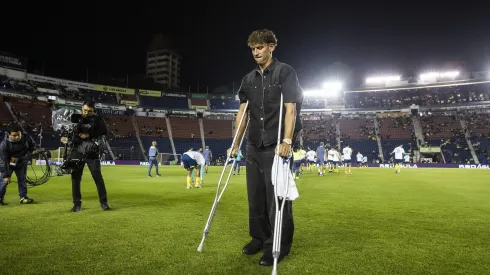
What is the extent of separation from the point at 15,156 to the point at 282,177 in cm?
756

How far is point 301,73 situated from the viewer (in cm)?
6850

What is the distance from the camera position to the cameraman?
7387 millimetres

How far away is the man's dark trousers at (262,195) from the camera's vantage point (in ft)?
11.9

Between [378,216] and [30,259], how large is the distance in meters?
5.87

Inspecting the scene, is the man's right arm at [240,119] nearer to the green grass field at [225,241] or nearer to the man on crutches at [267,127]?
the man on crutches at [267,127]

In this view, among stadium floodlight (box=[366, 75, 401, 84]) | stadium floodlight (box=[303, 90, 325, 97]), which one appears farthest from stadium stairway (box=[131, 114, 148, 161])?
stadium floodlight (box=[366, 75, 401, 84])

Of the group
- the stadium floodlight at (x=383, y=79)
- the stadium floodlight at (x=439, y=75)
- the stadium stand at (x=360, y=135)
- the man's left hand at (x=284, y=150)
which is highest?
the stadium floodlight at (x=383, y=79)

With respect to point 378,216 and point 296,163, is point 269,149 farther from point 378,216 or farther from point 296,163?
point 296,163

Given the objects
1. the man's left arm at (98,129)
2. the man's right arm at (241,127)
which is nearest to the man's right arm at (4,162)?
the man's left arm at (98,129)

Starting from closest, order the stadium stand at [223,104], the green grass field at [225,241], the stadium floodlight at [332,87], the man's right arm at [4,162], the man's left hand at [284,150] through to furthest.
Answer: the green grass field at [225,241], the man's left hand at [284,150], the man's right arm at [4,162], the stadium floodlight at [332,87], the stadium stand at [223,104]

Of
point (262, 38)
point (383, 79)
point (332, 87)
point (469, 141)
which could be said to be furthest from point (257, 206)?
point (383, 79)

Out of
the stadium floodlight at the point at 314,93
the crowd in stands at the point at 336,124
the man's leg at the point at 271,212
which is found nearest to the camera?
the man's leg at the point at 271,212

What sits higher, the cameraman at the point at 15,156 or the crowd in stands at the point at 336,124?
the crowd in stands at the point at 336,124

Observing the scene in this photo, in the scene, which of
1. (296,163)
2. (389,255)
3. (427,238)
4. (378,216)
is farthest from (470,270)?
(296,163)
